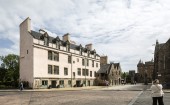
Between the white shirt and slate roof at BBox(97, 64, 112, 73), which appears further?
slate roof at BBox(97, 64, 112, 73)

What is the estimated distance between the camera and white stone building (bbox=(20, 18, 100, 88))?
2009 inches

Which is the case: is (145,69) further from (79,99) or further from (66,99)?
(66,99)

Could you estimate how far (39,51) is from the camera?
5231 cm

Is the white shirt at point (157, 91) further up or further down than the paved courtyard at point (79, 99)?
further up

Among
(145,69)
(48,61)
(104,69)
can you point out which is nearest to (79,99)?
(48,61)

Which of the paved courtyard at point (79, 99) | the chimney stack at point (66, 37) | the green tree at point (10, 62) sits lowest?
the paved courtyard at point (79, 99)

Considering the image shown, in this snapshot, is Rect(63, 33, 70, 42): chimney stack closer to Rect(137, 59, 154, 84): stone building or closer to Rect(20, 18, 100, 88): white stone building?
Rect(20, 18, 100, 88): white stone building

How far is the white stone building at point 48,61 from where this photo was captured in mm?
51031

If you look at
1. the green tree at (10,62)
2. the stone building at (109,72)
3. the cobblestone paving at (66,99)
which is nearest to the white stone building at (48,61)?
the stone building at (109,72)

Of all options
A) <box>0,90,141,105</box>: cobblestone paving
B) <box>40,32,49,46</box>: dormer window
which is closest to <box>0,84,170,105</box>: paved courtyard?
<box>0,90,141,105</box>: cobblestone paving

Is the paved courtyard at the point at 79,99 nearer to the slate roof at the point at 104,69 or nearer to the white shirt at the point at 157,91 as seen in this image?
the white shirt at the point at 157,91

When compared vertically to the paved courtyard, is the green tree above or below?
above

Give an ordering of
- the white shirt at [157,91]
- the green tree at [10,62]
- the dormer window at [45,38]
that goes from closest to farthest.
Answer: the white shirt at [157,91] < the dormer window at [45,38] < the green tree at [10,62]

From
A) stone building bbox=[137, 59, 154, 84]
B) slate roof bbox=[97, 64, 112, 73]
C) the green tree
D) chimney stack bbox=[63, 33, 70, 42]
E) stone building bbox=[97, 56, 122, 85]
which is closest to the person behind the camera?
chimney stack bbox=[63, 33, 70, 42]
